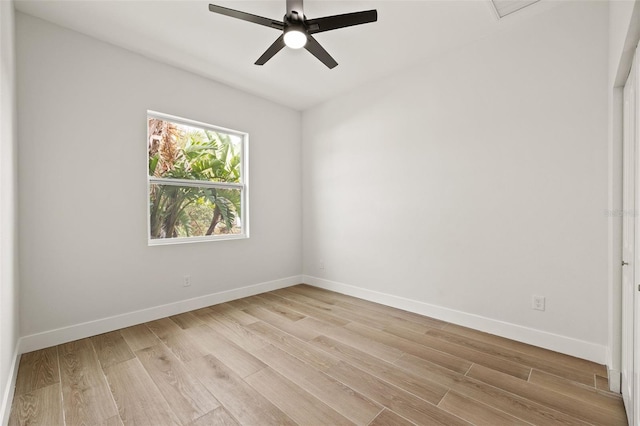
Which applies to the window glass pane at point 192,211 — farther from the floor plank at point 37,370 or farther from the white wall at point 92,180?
the floor plank at point 37,370

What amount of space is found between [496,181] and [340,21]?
75.1 inches

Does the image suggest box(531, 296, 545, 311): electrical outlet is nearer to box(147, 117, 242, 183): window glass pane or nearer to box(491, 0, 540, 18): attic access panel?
box(491, 0, 540, 18): attic access panel

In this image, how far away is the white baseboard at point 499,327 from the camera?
2.11 metres

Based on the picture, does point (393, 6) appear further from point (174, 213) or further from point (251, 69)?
point (174, 213)

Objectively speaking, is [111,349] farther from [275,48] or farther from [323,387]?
[275,48]

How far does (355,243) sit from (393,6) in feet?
8.31

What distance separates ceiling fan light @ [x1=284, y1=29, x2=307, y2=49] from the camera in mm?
2027

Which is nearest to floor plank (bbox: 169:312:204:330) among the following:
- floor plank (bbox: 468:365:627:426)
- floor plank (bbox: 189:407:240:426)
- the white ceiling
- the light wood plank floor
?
the light wood plank floor

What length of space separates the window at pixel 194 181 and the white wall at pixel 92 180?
0.15 metres

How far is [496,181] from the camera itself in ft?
8.35

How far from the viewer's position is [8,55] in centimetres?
186

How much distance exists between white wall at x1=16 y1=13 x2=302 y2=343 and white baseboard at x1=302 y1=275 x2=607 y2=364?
202 centimetres

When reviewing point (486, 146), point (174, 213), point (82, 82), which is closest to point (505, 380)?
point (486, 146)

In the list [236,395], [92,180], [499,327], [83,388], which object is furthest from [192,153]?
[499,327]
